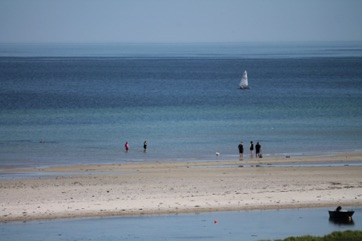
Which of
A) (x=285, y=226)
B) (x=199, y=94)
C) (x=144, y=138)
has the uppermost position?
(x=199, y=94)

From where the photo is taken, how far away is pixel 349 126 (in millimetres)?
64562

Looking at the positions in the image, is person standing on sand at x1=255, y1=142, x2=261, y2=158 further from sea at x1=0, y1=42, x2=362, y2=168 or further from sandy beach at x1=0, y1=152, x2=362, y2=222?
sandy beach at x1=0, y1=152, x2=362, y2=222

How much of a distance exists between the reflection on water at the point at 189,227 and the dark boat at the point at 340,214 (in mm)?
270

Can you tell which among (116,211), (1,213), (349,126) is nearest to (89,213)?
(116,211)

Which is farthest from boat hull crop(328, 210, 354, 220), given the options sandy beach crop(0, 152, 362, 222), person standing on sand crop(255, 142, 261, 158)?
person standing on sand crop(255, 142, 261, 158)

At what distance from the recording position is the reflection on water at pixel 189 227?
2575 centimetres

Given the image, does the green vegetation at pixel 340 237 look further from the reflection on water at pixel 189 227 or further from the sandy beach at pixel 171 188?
the sandy beach at pixel 171 188

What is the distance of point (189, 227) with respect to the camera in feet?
88.2

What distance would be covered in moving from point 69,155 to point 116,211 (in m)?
19.6

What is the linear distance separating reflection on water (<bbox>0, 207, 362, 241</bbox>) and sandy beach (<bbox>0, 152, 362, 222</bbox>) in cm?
87

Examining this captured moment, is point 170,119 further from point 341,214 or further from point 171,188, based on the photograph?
point 341,214

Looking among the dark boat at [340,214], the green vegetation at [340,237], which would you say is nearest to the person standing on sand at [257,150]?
the dark boat at [340,214]

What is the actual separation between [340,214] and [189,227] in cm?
495

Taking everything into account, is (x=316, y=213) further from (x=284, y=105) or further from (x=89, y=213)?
(x=284, y=105)
